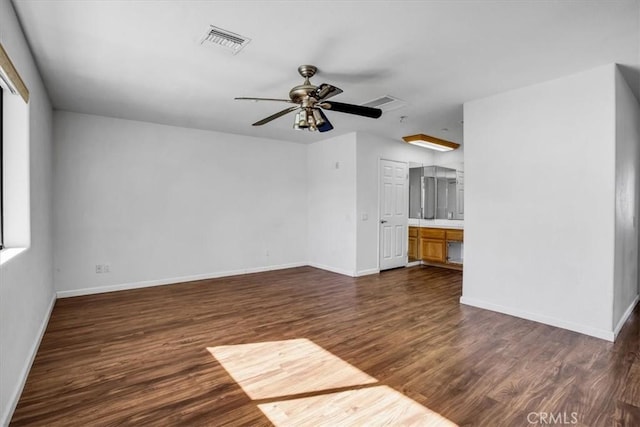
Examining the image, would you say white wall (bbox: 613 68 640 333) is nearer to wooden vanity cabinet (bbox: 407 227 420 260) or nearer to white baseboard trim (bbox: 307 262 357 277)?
wooden vanity cabinet (bbox: 407 227 420 260)

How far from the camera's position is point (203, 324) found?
11.1 feet

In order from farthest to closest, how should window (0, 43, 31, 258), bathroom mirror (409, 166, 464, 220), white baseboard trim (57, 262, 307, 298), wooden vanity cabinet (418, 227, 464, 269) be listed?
1. bathroom mirror (409, 166, 464, 220)
2. wooden vanity cabinet (418, 227, 464, 269)
3. white baseboard trim (57, 262, 307, 298)
4. window (0, 43, 31, 258)

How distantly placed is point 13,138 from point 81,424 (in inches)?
80.2

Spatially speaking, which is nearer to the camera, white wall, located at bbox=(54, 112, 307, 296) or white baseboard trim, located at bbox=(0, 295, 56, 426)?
white baseboard trim, located at bbox=(0, 295, 56, 426)

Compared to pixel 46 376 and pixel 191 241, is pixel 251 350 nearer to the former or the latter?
pixel 46 376

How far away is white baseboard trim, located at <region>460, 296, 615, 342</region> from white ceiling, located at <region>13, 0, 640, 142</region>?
95.9 inches

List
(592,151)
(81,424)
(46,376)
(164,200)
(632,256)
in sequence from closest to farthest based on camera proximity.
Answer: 1. (81,424)
2. (46,376)
3. (592,151)
4. (632,256)
5. (164,200)

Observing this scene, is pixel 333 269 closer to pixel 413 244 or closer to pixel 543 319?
pixel 413 244

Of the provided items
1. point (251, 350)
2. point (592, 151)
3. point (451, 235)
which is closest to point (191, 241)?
point (251, 350)

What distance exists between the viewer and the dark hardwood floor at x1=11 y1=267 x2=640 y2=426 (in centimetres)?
195

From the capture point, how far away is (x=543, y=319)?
11.1ft

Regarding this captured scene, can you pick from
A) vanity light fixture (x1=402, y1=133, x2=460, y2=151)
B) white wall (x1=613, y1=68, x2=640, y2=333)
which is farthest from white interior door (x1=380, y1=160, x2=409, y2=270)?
white wall (x1=613, y1=68, x2=640, y2=333)

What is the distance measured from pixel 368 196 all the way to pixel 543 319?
10.4 ft

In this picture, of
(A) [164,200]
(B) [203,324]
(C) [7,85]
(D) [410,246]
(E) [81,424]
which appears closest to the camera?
(E) [81,424]
